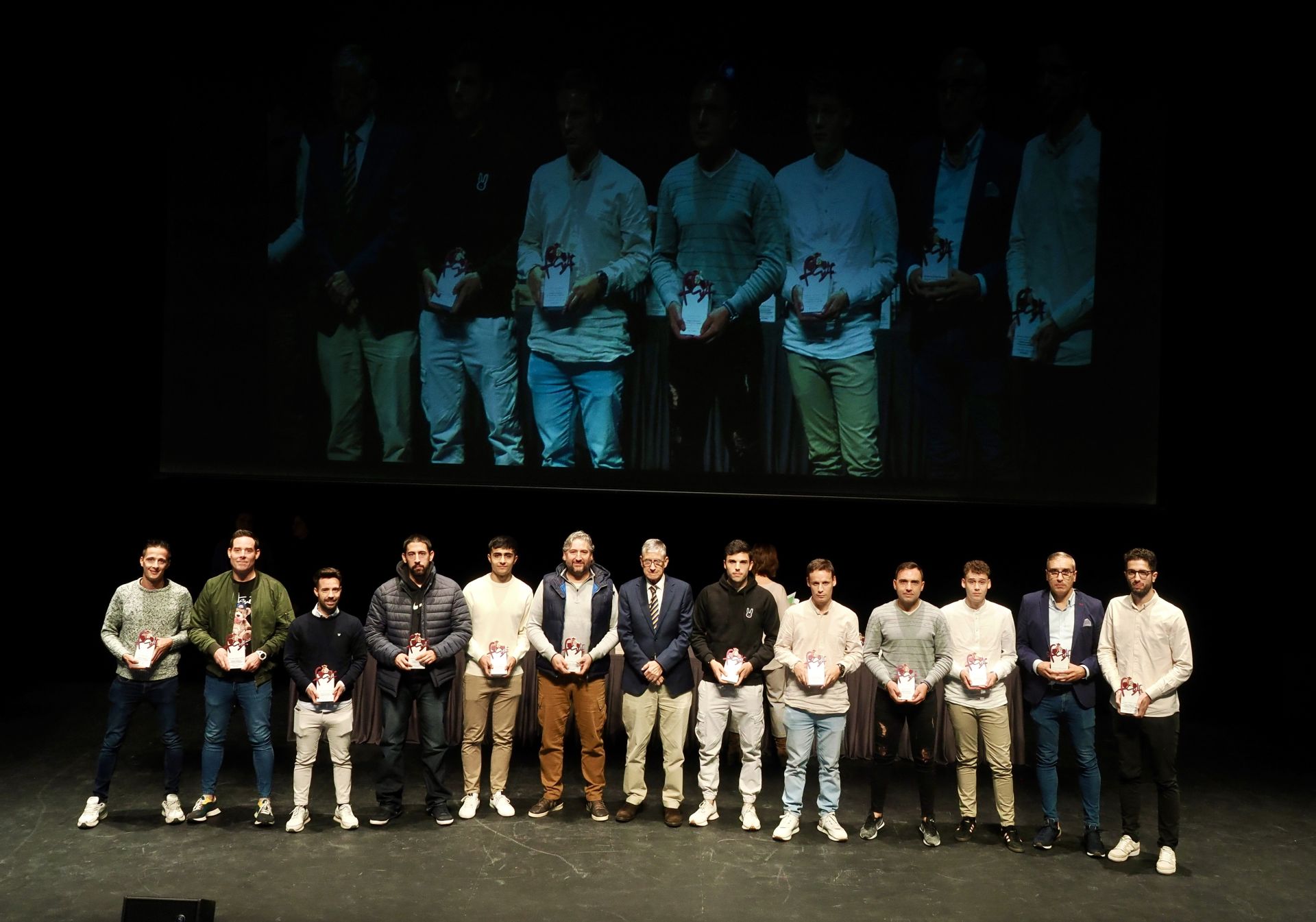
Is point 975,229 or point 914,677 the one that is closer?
point 914,677

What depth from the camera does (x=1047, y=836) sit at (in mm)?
5941

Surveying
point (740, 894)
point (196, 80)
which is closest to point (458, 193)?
point (196, 80)

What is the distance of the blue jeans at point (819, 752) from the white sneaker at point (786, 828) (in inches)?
1.6

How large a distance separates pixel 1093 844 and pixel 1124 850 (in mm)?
156

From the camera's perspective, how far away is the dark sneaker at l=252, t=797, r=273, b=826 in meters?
5.95

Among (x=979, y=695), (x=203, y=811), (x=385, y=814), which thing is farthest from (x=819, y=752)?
(x=203, y=811)

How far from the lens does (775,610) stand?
20.4 ft

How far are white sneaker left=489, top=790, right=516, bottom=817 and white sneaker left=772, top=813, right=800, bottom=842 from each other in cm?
140

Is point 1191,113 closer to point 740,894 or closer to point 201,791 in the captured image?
point 740,894

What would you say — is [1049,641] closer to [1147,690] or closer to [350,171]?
[1147,690]

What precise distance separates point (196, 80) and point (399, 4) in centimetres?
159

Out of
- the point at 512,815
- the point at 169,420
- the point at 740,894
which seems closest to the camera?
the point at 740,894

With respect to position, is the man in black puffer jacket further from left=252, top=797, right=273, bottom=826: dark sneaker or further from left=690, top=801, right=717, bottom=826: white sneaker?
left=690, top=801, right=717, bottom=826: white sneaker

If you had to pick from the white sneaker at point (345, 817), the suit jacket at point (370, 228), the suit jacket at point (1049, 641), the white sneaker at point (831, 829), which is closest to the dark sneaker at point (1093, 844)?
the suit jacket at point (1049, 641)
